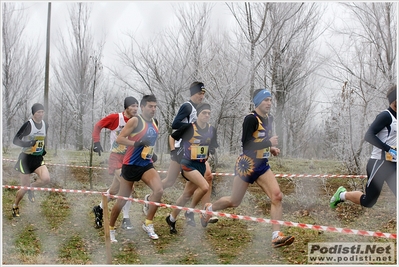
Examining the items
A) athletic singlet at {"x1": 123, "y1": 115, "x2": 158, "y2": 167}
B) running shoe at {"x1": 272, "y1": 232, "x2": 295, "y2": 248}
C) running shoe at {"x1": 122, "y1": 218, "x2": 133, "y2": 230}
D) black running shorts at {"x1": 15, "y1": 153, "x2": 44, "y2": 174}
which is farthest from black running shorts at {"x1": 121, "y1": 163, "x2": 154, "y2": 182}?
black running shorts at {"x1": 15, "y1": 153, "x2": 44, "y2": 174}

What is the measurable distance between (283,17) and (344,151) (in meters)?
2.46

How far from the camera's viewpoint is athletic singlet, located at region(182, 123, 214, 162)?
15.5ft

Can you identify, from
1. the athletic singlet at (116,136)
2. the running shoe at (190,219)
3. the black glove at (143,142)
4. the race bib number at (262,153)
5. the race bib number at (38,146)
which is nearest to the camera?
the race bib number at (262,153)

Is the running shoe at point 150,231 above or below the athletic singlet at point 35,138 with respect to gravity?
below

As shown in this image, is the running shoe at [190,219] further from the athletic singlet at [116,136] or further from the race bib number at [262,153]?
the race bib number at [262,153]

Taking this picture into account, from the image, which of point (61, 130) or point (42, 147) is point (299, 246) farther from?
point (61, 130)

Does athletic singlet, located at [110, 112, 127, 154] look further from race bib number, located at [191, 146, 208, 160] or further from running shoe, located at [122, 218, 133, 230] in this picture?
race bib number, located at [191, 146, 208, 160]

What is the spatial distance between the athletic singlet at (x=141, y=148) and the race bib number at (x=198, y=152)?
448 millimetres

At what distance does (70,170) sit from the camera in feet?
33.2

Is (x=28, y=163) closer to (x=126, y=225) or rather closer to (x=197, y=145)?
(x=126, y=225)

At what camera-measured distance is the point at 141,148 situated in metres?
4.45

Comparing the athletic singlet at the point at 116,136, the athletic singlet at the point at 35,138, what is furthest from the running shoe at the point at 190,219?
the athletic singlet at the point at 35,138

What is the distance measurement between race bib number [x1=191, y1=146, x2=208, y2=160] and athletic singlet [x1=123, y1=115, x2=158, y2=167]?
45 centimetres

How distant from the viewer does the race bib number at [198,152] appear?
4.73 metres
